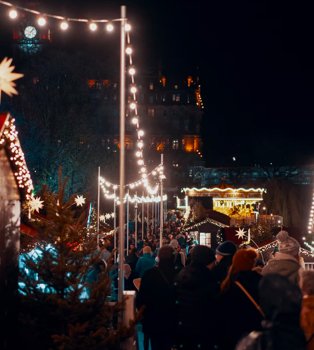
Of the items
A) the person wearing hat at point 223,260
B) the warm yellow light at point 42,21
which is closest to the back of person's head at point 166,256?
the person wearing hat at point 223,260

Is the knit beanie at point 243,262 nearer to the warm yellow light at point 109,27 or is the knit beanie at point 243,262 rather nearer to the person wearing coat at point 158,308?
the person wearing coat at point 158,308

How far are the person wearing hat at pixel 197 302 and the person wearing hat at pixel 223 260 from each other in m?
0.35

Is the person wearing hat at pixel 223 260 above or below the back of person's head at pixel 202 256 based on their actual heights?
below

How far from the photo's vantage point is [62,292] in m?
7.84

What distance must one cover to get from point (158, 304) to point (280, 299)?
168 inches

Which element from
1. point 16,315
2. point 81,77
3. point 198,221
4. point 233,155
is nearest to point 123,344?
point 16,315

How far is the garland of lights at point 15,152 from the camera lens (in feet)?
26.4

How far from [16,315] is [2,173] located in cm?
159

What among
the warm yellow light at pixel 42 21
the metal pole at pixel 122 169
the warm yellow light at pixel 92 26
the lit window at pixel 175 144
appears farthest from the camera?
the lit window at pixel 175 144

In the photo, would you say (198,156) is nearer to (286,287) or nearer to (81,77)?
(81,77)

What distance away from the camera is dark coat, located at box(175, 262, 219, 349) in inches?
285

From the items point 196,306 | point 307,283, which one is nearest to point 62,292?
point 196,306

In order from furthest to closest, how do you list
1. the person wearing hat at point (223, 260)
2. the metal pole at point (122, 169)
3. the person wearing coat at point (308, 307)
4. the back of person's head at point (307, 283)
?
1. the metal pole at point (122, 169)
2. the person wearing hat at point (223, 260)
3. the back of person's head at point (307, 283)
4. the person wearing coat at point (308, 307)

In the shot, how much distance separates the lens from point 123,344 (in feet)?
28.1
